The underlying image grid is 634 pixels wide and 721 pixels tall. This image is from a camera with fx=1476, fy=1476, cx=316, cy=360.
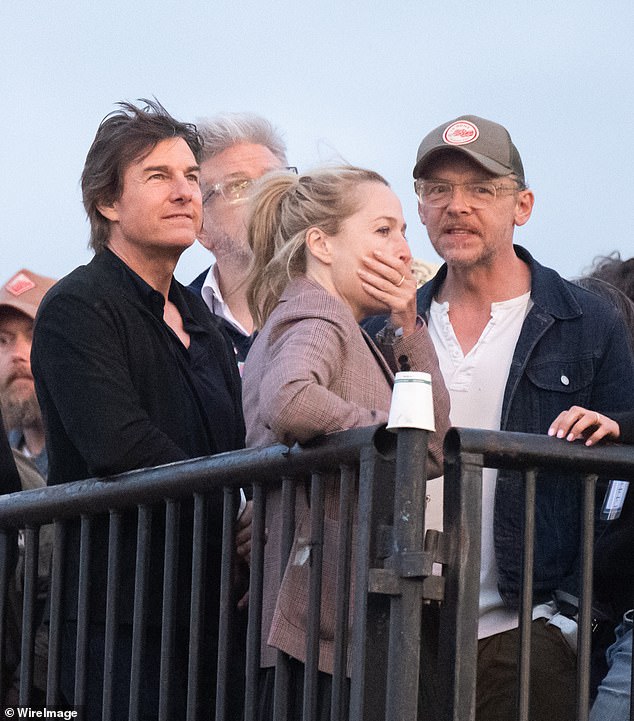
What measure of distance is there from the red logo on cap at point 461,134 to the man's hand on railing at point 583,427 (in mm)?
1879

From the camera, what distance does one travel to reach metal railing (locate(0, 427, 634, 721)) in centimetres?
310

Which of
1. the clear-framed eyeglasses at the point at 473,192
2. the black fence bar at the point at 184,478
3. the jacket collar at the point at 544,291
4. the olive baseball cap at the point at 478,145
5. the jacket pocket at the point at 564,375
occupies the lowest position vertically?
the black fence bar at the point at 184,478

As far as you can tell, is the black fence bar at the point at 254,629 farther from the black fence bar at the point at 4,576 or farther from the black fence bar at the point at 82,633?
the black fence bar at the point at 4,576

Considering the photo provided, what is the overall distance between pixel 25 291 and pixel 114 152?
76.0 inches

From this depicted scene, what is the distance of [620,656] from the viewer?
13.5 feet

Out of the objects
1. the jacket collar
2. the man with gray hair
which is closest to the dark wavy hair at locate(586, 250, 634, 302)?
the jacket collar

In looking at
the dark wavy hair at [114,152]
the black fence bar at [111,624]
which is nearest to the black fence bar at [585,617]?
the black fence bar at [111,624]

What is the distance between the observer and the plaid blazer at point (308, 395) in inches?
134

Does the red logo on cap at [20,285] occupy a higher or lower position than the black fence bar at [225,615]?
higher

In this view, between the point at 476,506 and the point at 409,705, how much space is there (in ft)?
1.48

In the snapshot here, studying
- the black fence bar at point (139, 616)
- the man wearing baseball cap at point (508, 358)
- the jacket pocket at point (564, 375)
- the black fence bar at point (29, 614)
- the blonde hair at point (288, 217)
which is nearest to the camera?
the black fence bar at point (139, 616)

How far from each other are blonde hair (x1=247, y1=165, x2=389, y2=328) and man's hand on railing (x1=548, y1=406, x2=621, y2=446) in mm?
1032

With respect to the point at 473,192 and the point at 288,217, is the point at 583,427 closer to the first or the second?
the point at 288,217

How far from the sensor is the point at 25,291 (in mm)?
6449
